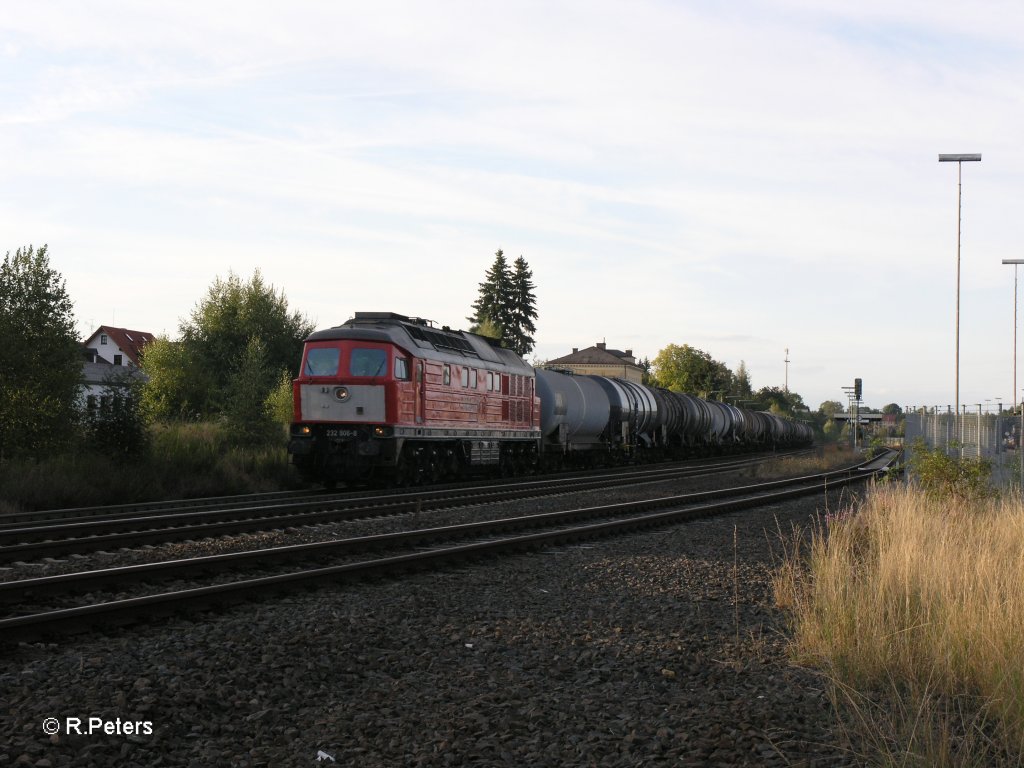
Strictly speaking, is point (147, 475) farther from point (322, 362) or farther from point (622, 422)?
point (622, 422)

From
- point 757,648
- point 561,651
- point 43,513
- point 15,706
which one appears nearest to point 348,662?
point 561,651

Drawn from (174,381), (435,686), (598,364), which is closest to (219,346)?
(174,381)

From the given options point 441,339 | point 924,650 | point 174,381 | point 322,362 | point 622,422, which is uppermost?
point 441,339

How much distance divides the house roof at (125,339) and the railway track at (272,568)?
9217 centimetres

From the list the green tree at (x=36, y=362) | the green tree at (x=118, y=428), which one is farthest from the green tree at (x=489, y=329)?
the green tree at (x=118, y=428)

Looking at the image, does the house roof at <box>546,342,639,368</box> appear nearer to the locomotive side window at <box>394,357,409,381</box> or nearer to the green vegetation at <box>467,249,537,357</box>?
the green vegetation at <box>467,249,537,357</box>

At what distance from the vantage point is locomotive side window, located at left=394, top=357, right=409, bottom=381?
67.8 feet

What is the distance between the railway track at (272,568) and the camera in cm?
724

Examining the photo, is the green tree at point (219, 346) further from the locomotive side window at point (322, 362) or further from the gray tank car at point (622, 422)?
the locomotive side window at point (322, 362)

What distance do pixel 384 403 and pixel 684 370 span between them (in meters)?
99.3

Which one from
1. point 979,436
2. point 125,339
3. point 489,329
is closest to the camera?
point 979,436

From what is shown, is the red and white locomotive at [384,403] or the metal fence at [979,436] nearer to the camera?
the metal fence at [979,436]

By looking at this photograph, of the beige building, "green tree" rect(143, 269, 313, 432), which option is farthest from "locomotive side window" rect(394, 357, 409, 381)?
the beige building

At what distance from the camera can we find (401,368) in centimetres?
2092
